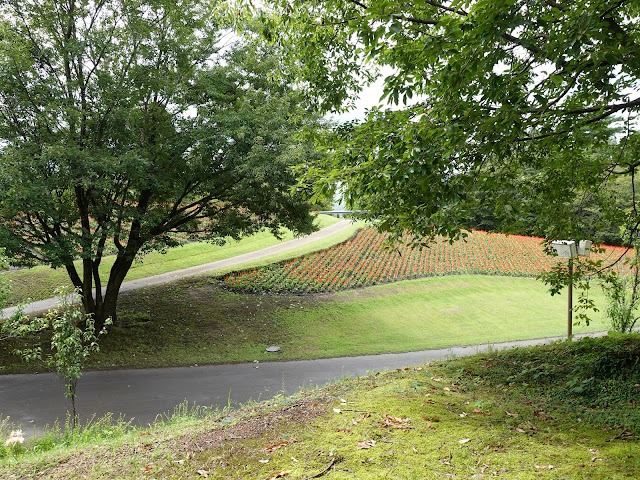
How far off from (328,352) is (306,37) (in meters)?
8.87

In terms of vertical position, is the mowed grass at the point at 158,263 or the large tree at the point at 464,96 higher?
the large tree at the point at 464,96

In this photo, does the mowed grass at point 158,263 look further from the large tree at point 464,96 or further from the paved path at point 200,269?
the large tree at point 464,96

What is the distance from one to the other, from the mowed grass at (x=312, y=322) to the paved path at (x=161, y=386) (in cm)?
74

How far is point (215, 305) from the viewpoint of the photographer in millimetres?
16000

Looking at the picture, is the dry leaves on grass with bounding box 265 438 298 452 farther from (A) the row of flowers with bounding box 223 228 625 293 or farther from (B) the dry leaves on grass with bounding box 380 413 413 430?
(A) the row of flowers with bounding box 223 228 625 293

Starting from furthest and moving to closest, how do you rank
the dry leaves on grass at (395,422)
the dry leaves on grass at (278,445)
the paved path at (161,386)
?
the paved path at (161,386) < the dry leaves on grass at (395,422) < the dry leaves on grass at (278,445)

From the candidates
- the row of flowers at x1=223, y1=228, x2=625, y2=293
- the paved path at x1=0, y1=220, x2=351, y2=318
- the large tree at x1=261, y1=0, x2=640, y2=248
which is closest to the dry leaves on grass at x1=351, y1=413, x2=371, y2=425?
the large tree at x1=261, y1=0, x2=640, y2=248

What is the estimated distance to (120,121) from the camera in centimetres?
1098

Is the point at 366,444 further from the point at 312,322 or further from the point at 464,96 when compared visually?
the point at 312,322

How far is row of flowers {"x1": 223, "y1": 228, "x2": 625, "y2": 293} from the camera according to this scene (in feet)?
61.4

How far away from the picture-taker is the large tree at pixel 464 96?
3.56 meters

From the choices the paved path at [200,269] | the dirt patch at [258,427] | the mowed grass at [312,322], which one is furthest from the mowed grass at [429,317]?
the dirt patch at [258,427]

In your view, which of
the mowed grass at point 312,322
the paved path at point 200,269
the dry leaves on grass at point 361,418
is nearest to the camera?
the dry leaves on grass at point 361,418

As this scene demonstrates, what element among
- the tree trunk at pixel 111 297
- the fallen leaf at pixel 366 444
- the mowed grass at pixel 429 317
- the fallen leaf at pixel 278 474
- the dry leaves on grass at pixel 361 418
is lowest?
the mowed grass at pixel 429 317
